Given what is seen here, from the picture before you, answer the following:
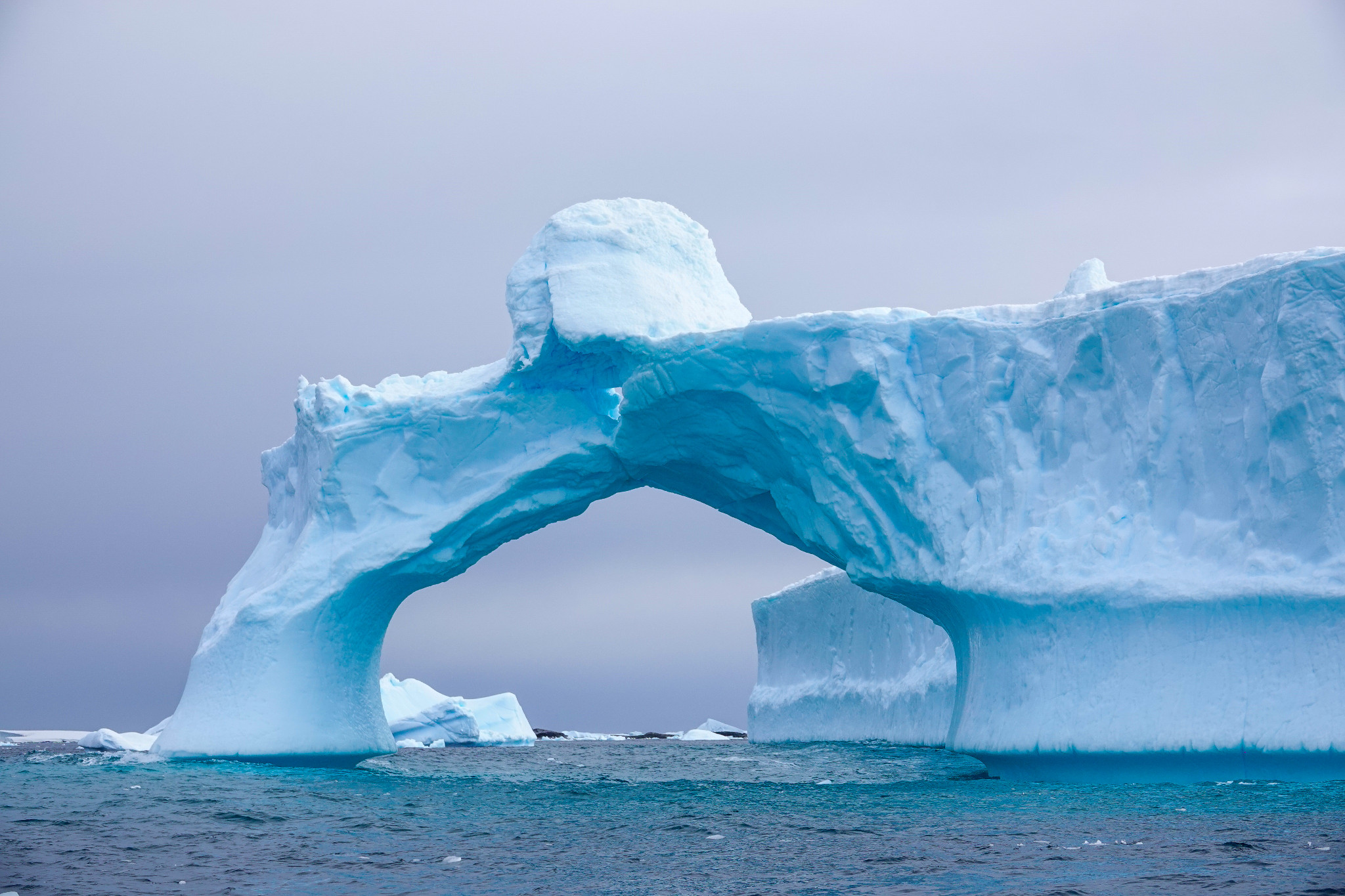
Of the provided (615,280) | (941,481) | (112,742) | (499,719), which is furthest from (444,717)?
(941,481)

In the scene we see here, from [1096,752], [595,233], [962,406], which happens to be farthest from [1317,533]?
[595,233]

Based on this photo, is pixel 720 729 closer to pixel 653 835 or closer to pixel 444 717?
pixel 444 717

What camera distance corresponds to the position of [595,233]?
1395cm

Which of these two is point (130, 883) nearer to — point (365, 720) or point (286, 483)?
point (365, 720)

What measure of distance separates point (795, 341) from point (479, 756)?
36.4 ft

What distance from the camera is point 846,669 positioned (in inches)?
898

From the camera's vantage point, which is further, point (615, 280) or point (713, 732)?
point (713, 732)

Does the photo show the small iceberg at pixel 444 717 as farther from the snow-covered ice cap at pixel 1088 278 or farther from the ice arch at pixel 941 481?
the snow-covered ice cap at pixel 1088 278

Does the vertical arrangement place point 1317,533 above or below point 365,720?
above

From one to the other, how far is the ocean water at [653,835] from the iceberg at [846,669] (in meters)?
6.30

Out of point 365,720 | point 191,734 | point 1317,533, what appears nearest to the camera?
point 1317,533

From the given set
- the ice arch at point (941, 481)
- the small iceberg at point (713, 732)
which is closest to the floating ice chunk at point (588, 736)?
the small iceberg at point (713, 732)

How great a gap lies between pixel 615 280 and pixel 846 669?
11453 mm

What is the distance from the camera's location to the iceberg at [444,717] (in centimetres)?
2606
